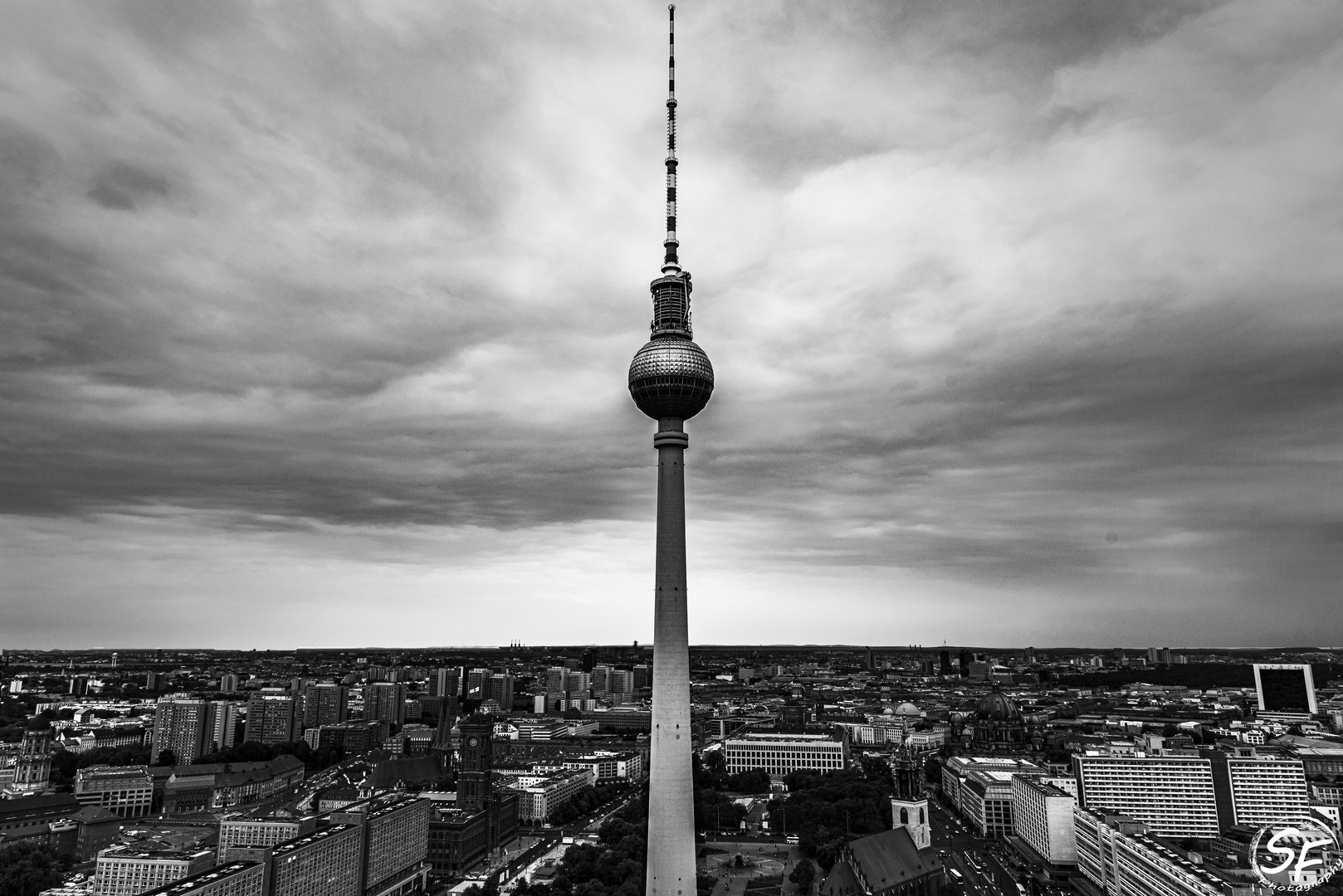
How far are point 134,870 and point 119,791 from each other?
234 feet

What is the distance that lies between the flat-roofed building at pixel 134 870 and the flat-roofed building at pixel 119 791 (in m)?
62.8

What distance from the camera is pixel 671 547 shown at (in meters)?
89.7

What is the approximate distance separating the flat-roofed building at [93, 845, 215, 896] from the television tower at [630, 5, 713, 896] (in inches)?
1803

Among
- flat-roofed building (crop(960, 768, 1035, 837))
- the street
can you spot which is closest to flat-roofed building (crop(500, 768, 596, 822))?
the street

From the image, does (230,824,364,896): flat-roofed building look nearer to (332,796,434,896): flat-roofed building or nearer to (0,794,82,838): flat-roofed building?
(332,796,434,896): flat-roofed building

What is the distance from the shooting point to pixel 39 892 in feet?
306

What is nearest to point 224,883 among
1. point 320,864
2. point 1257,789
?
point 320,864

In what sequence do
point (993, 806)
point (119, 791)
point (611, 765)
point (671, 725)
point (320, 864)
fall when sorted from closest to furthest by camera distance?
point (671, 725) < point (320, 864) < point (993, 806) < point (119, 791) < point (611, 765)

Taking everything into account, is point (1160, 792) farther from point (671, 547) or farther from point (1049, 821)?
point (671, 547)

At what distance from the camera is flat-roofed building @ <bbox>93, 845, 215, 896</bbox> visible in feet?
293

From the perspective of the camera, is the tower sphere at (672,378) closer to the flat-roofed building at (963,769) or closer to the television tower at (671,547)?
the television tower at (671,547)

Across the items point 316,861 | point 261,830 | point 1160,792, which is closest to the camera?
point 316,861

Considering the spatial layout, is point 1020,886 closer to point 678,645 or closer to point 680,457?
point 678,645

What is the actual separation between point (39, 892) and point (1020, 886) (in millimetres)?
103829
